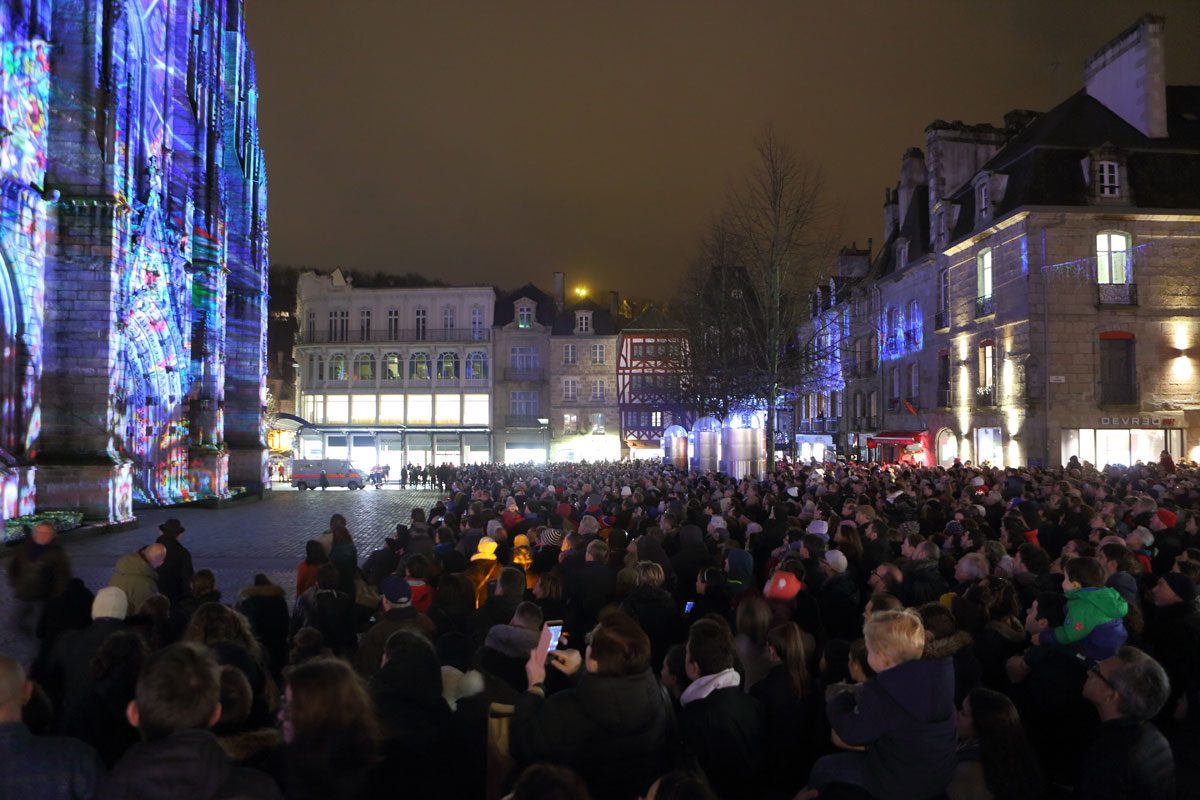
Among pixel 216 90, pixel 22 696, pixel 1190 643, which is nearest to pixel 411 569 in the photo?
pixel 22 696

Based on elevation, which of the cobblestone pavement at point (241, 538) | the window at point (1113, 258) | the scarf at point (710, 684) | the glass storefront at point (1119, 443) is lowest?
the cobblestone pavement at point (241, 538)

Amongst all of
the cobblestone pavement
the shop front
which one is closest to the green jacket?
the cobblestone pavement

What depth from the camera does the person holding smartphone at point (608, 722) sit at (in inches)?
132

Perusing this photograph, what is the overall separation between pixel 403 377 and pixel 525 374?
815 cm

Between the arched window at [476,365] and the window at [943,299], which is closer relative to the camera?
the window at [943,299]

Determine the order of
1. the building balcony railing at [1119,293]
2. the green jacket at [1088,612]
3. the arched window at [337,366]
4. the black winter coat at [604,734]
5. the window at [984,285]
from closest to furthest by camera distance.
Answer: the black winter coat at [604,734], the green jacket at [1088,612], the building balcony railing at [1119,293], the window at [984,285], the arched window at [337,366]

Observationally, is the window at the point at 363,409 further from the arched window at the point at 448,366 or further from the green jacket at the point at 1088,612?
the green jacket at the point at 1088,612

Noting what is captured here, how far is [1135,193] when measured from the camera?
85.3 feet

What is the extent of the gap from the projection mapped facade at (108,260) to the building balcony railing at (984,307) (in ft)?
85.8

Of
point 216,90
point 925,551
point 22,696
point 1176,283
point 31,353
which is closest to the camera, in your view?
point 22,696

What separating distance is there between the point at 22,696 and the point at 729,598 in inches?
180

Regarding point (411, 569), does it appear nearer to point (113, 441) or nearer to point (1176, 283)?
Answer: point (113, 441)

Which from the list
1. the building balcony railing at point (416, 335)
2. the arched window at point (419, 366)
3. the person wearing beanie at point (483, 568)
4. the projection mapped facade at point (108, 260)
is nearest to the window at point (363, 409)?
the arched window at point (419, 366)

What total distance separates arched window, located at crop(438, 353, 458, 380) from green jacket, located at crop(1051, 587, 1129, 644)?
171 feet
